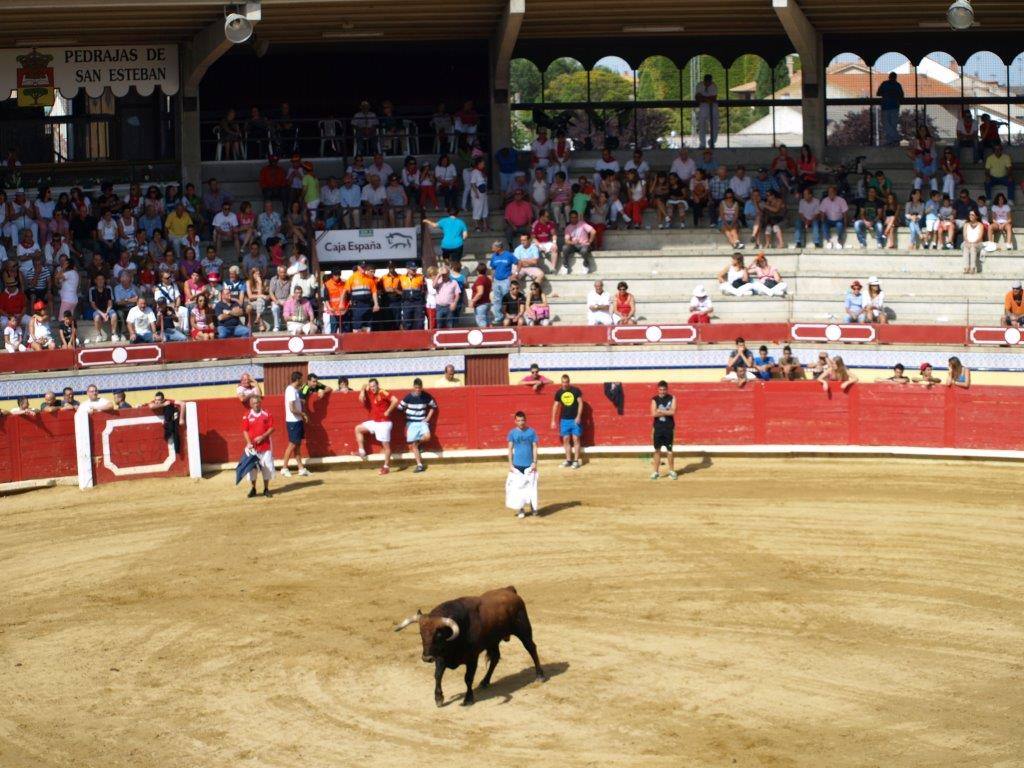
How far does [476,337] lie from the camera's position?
28266mm

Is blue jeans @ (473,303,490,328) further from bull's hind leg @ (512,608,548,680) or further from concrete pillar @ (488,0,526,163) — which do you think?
bull's hind leg @ (512,608,548,680)

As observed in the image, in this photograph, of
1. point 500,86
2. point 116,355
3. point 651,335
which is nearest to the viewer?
point 116,355

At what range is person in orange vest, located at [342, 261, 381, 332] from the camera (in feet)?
95.0

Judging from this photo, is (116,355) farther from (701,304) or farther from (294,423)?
(701,304)

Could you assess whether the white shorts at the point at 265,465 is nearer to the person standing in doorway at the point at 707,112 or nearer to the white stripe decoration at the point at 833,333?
the white stripe decoration at the point at 833,333

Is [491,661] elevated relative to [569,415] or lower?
lower

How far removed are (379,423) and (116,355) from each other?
14.7 ft

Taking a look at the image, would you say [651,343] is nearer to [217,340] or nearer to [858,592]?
[217,340]

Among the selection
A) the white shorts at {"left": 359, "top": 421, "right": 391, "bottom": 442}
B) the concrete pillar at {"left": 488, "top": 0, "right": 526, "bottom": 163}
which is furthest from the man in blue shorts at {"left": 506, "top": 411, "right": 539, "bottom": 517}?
the concrete pillar at {"left": 488, "top": 0, "right": 526, "bottom": 163}

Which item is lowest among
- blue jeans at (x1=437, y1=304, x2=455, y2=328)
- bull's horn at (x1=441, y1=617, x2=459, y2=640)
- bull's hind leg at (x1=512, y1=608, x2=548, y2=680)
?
bull's hind leg at (x1=512, y1=608, x2=548, y2=680)

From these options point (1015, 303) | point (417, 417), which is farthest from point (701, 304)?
point (417, 417)

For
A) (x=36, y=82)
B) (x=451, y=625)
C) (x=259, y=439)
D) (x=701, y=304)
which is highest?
(x=36, y=82)

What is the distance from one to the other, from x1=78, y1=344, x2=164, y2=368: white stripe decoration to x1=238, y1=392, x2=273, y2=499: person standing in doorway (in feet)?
11.9

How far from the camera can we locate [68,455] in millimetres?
25391
